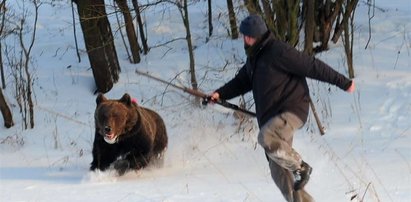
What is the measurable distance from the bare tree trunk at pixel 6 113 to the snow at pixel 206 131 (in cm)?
20

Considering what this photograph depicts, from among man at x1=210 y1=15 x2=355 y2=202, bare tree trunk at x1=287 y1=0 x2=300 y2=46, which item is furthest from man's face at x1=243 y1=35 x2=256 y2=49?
bare tree trunk at x1=287 y1=0 x2=300 y2=46

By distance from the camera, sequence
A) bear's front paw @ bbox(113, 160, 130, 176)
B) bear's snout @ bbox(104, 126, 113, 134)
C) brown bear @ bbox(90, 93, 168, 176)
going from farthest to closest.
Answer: bear's front paw @ bbox(113, 160, 130, 176), brown bear @ bbox(90, 93, 168, 176), bear's snout @ bbox(104, 126, 113, 134)

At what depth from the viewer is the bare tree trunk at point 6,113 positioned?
44.6ft

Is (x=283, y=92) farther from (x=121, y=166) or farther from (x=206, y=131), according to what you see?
(x=206, y=131)

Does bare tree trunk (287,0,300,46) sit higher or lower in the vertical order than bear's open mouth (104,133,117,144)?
higher

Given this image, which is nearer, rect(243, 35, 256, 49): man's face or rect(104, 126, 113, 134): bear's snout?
rect(243, 35, 256, 49): man's face

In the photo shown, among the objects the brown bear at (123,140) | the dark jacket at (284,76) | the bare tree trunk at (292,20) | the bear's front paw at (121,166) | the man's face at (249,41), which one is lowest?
the bear's front paw at (121,166)

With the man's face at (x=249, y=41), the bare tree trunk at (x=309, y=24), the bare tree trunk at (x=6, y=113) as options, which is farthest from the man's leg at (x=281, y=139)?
the bare tree trunk at (x=6, y=113)

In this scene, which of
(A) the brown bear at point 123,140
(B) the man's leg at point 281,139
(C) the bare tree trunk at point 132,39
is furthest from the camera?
(C) the bare tree trunk at point 132,39

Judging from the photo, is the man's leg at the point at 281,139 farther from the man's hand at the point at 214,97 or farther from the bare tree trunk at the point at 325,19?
the bare tree trunk at the point at 325,19

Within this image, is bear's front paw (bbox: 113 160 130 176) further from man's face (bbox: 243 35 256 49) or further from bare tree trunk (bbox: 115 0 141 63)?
bare tree trunk (bbox: 115 0 141 63)

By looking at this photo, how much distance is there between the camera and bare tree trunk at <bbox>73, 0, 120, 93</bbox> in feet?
46.3

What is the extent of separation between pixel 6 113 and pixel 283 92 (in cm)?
920

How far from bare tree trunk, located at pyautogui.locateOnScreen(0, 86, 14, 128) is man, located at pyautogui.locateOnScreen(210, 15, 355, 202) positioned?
8.86 metres
